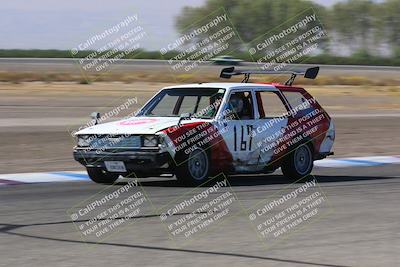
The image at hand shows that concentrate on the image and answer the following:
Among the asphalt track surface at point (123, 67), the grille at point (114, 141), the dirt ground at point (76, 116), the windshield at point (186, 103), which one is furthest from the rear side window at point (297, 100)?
the asphalt track surface at point (123, 67)

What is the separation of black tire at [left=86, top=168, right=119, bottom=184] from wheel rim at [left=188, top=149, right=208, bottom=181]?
4.65 feet

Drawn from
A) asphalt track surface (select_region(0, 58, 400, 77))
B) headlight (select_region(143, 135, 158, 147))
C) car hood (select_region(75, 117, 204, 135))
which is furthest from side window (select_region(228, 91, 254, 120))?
asphalt track surface (select_region(0, 58, 400, 77))

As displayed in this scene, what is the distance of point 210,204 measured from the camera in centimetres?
1051

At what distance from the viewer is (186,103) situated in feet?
42.7

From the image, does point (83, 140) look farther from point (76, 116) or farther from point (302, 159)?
point (76, 116)

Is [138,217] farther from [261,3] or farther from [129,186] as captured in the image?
[261,3]

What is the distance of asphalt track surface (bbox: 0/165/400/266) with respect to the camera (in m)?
7.16

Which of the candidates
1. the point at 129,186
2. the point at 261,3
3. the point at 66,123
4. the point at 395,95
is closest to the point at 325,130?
the point at 129,186

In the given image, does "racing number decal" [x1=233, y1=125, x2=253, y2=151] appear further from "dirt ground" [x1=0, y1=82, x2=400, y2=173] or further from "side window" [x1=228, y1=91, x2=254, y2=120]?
"dirt ground" [x1=0, y1=82, x2=400, y2=173]

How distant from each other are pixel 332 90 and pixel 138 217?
135 ft

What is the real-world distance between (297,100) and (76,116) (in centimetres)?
1553

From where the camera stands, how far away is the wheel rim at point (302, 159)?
13.5 metres

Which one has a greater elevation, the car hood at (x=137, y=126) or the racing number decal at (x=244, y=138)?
the car hood at (x=137, y=126)

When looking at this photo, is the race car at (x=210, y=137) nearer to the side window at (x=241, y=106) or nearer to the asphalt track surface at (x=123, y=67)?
the side window at (x=241, y=106)
